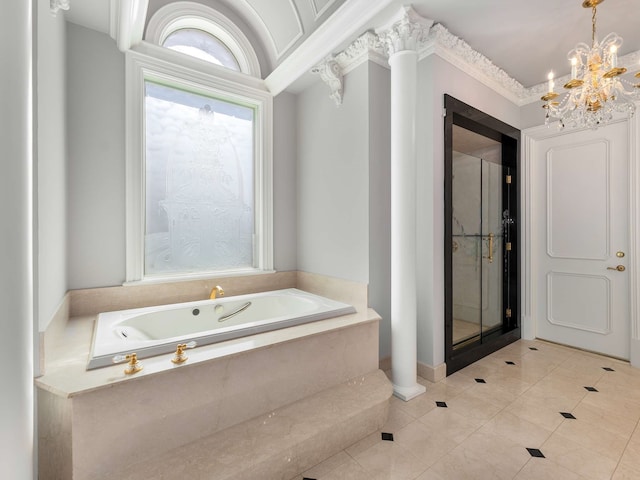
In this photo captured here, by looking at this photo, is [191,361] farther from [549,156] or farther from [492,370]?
[549,156]

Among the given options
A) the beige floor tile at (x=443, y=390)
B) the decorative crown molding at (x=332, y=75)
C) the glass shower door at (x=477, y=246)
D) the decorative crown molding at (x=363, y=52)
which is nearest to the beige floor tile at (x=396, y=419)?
the beige floor tile at (x=443, y=390)

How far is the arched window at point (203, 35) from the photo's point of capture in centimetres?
243

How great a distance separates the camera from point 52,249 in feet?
5.21

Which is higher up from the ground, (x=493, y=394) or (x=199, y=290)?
(x=199, y=290)

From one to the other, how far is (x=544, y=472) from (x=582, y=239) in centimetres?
242

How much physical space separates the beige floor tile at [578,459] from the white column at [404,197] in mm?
772

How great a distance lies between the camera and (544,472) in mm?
1451

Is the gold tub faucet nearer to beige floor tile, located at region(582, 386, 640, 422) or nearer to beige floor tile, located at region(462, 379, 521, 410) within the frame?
beige floor tile, located at region(462, 379, 521, 410)

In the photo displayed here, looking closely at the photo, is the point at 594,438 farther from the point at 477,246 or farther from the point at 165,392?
the point at 165,392

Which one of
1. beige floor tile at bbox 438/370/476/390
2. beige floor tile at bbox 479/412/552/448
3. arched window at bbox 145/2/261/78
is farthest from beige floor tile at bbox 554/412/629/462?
arched window at bbox 145/2/261/78

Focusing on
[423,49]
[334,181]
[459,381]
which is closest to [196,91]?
[334,181]

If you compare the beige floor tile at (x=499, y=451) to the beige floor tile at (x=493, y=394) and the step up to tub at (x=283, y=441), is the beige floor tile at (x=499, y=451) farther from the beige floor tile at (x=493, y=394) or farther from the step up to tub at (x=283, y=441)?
the step up to tub at (x=283, y=441)

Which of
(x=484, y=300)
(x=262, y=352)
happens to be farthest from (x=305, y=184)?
(x=484, y=300)

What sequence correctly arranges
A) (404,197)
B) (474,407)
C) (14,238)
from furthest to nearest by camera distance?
(404,197)
(474,407)
(14,238)
